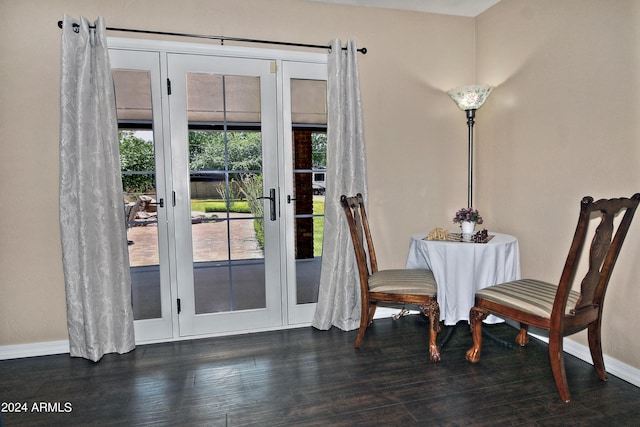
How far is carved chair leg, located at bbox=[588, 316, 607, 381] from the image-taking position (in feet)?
7.66

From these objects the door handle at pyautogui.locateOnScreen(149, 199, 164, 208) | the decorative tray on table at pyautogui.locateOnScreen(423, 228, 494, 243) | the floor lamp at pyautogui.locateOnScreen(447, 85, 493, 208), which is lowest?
the decorative tray on table at pyautogui.locateOnScreen(423, 228, 494, 243)

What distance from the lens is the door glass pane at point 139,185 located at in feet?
9.67

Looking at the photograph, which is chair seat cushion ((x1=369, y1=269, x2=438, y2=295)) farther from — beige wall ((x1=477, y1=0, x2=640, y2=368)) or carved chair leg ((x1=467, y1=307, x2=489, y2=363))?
beige wall ((x1=477, y1=0, x2=640, y2=368))

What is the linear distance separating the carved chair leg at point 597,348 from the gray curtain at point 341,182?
5.15 ft

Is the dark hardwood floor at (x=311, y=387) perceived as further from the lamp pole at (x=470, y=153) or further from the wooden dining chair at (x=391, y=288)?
the lamp pole at (x=470, y=153)

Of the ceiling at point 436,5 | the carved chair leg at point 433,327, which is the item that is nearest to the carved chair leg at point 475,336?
the carved chair leg at point 433,327

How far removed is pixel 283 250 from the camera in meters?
3.30

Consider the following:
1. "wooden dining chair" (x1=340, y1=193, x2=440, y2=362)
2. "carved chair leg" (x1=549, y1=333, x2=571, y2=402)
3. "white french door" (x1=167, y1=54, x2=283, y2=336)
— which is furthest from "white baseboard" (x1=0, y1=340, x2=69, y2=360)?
"carved chair leg" (x1=549, y1=333, x2=571, y2=402)

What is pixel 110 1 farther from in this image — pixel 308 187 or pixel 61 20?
pixel 308 187

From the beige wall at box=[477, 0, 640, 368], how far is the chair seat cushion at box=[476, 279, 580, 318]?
431mm

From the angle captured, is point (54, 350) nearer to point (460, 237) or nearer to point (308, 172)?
point (308, 172)

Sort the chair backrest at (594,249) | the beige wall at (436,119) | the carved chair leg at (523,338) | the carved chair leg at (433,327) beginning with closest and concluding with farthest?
the chair backrest at (594,249)
the beige wall at (436,119)
the carved chair leg at (433,327)
the carved chair leg at (523,338)

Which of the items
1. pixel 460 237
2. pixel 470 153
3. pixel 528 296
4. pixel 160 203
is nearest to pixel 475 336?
pixel 528 296

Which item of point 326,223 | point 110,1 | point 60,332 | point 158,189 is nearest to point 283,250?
point 326,223
